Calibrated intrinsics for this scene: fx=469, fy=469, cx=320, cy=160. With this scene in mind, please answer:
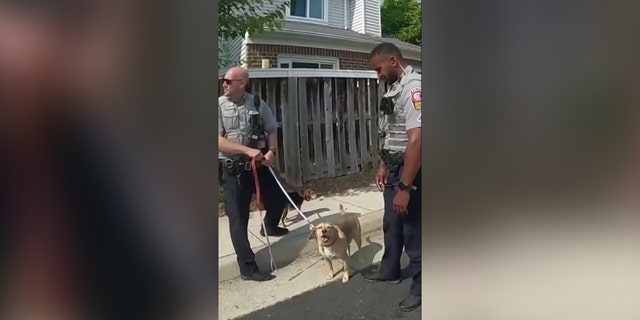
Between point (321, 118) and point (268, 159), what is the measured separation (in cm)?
26

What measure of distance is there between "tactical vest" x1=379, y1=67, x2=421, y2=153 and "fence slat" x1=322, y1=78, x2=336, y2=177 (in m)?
0.19

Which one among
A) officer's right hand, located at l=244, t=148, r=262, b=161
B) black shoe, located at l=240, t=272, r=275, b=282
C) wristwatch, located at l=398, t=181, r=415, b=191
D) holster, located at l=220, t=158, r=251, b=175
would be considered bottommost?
black shoe, located at l=240, t=272, r=275, b=282

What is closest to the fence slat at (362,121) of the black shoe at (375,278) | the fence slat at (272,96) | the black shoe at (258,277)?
the fence slat at (272,96)

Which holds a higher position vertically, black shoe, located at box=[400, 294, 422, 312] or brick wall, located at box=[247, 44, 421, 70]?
brick wall, located at box=[247, 44, 421, 70]

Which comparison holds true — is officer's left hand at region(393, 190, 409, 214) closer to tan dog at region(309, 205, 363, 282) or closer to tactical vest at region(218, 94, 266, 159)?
tan dog at region(309, 205, 363, 282)

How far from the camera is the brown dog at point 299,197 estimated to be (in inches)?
69.1

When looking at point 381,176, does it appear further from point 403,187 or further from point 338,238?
point 338,238

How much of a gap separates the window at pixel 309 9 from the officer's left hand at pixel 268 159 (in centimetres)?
51

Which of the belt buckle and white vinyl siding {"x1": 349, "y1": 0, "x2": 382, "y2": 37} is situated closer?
the belt buckle

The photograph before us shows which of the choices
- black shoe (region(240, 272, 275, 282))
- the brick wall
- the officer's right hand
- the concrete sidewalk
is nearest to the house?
the brick wall

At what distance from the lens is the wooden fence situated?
1.71 metres

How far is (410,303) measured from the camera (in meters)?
1.89
